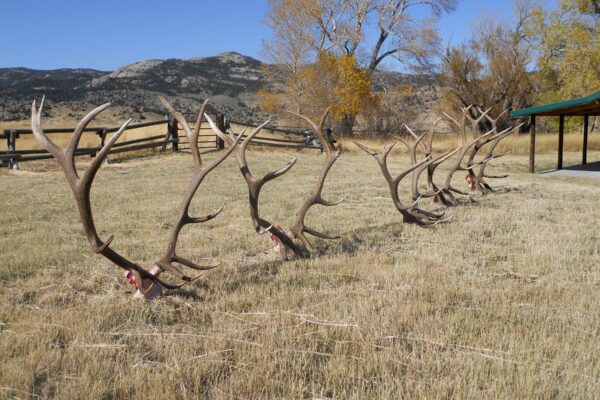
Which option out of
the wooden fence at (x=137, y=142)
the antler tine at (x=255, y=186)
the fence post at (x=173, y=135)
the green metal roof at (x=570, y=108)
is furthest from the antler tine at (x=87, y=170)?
the fence post at (x=173, y=135)

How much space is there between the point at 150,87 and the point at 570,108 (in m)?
59.0

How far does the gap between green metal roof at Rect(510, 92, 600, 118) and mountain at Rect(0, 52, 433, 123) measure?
18410mm

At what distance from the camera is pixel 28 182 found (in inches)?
461

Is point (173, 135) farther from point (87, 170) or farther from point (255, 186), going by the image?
point (87, 170)

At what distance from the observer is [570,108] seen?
1611 cm

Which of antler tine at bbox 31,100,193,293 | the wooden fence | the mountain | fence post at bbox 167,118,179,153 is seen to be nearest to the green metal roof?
the wooden fence

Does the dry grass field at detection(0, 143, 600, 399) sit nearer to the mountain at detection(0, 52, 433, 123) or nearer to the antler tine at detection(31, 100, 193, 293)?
the antler tine at detection(31, 100, 193, 293)

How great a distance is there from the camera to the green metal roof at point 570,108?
14445 millimetres

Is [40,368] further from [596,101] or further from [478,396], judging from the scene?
[596,101]

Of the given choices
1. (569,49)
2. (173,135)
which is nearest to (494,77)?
(569,49)

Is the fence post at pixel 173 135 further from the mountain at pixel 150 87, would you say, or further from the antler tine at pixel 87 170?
the mountain at pixel 150 87

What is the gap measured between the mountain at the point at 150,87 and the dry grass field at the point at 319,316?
98.4ft

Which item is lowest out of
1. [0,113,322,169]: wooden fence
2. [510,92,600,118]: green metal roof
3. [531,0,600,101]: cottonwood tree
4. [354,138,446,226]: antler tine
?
[354,138,446,226]: antler tine

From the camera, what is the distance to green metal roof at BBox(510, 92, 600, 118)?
14.4 m
